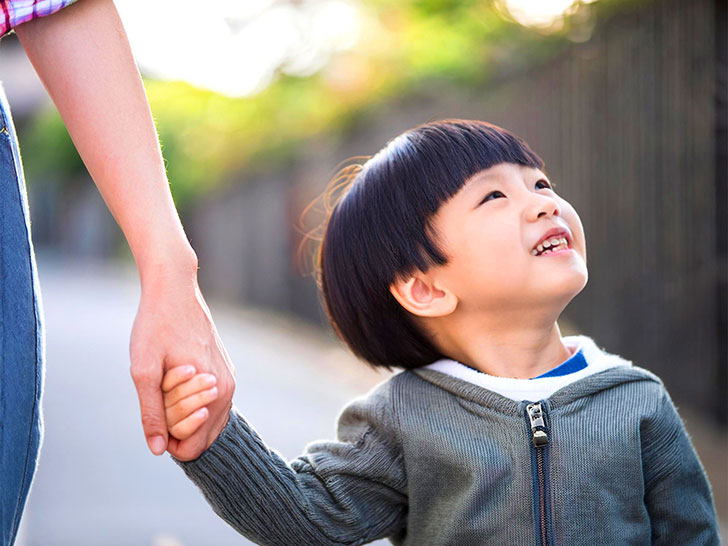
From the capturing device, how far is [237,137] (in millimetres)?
14359

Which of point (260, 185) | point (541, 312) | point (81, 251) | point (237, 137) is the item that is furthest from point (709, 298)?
point (81, 251)

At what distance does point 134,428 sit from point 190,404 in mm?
3925

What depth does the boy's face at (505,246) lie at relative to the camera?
5.85 ft

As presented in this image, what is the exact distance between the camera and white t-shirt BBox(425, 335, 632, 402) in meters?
1.82

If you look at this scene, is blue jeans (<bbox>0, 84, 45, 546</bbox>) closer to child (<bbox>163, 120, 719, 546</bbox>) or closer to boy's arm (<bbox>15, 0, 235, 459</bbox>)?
boy's arm (<bbox>15, 0, 235, 459</bbox>)

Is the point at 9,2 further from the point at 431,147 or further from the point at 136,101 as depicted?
the point at 431,147

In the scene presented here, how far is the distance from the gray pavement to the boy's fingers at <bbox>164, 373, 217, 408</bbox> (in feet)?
6.99

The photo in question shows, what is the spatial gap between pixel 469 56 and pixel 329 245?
27.0ft

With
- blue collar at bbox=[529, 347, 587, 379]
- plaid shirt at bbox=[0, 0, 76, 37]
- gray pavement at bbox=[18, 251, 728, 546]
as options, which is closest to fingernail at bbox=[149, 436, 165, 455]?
plaid shirt at bbox=[0, 0, 76, 37]

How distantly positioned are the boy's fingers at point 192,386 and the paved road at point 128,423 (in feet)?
7.02

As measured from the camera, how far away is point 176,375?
132cm

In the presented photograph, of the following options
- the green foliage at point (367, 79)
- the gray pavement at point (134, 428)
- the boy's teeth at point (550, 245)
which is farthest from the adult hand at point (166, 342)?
the green foliage at point (367, 79)

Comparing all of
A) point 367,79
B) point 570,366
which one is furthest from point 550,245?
point 367,79

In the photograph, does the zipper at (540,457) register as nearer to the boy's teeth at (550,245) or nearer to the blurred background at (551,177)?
the boy's teeth at (550,245)
